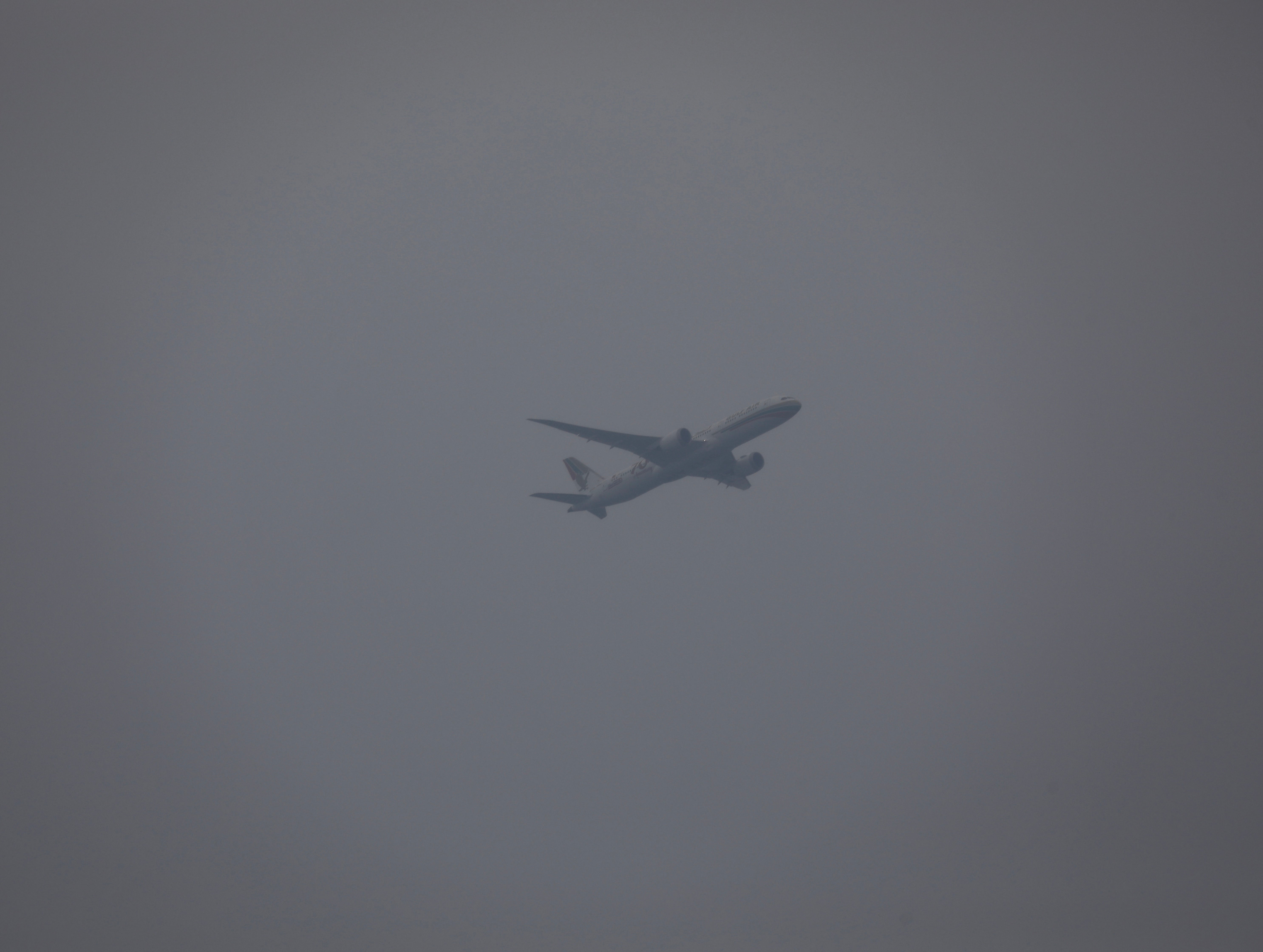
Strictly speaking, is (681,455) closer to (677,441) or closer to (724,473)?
(677,441)

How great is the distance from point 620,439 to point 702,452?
16.0 feet

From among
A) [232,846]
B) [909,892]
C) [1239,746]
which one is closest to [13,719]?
[232,846]

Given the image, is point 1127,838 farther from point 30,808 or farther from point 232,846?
point 30,808

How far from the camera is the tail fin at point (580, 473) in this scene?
60.4m

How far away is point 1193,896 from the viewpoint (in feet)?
196

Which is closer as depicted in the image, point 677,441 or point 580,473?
point 677,441

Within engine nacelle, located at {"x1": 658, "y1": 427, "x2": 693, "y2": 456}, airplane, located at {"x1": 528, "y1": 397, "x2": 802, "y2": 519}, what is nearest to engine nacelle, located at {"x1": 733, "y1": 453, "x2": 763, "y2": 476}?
airplane, located at {"x1": 528, "y1": 397, "x2": 802, "y2": 519}

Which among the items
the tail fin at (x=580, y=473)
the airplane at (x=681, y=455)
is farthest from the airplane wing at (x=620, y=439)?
the tail fin at (x=580, y=473)

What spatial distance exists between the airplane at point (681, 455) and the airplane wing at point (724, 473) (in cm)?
5

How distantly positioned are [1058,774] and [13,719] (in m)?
124

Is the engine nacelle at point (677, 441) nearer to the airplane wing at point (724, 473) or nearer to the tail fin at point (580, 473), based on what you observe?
the airplane wing at point (724, 473)

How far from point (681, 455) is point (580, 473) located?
1581cm

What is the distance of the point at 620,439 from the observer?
155ft

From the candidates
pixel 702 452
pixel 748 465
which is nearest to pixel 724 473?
pixel 748 465
